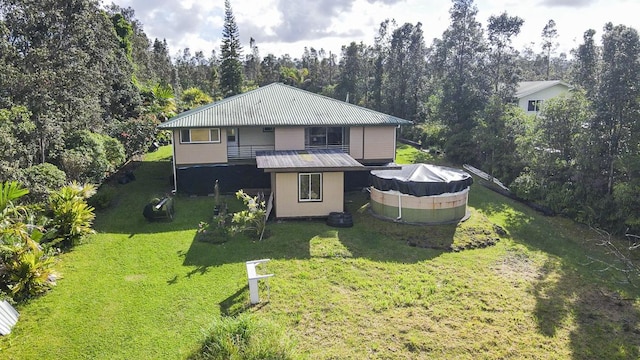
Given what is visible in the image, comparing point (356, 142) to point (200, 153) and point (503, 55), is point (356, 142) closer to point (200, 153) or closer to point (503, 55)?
point (200, 153)

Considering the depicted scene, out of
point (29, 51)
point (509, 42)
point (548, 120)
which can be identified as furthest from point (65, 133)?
point (509, 42)

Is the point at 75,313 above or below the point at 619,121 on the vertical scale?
below

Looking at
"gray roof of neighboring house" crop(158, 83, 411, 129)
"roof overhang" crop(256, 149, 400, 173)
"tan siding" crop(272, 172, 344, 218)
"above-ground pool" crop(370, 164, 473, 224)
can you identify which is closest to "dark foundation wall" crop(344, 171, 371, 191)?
"roof overhang" crop(256, 149, 400, 173)

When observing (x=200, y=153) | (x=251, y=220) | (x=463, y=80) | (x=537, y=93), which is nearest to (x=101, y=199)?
(x=200, y=153)

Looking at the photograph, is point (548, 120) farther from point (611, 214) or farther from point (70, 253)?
point (70, 253)

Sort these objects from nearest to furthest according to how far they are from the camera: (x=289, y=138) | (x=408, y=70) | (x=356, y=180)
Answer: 1. (x=289, y=138)
2. (x=356, y=180)
3. (x=408, y=70)
